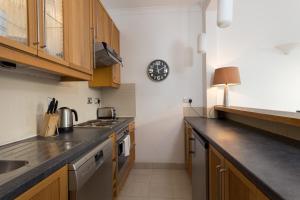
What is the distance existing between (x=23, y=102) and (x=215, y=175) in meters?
1.51

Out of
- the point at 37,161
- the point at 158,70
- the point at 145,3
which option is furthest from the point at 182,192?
the point at 145,3

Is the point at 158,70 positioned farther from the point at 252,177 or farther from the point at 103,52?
the point at 252,177

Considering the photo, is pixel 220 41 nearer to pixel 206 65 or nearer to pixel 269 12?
pixel 206 65

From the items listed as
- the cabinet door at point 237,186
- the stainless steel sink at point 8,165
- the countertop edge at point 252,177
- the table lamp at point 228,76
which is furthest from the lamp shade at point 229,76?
the stainless steel sink at point 8,165

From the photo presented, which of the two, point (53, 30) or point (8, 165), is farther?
point (53, 30)

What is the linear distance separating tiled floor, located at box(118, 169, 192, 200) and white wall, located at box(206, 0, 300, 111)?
1.42 metres

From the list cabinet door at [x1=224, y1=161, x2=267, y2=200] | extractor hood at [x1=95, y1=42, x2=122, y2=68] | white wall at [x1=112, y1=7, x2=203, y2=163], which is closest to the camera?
cabinet door at [x1=224, y1=161, x2=267, y2=200]

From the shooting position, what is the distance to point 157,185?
9.18 feet

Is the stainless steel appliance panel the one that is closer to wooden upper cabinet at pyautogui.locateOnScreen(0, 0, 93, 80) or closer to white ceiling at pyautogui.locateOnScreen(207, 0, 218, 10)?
wooden upper cabinet at pyautogui.locateOnScreen(0, 0, 93, 80)

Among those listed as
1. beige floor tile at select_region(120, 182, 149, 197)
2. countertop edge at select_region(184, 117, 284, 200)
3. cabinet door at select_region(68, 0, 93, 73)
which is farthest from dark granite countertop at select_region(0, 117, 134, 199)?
beige floor tile at select_region(120, 182, 149, 197)

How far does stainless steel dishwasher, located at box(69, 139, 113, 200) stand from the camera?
3.85 ft

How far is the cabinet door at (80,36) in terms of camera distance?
1743 millimetres

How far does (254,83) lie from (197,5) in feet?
5.02

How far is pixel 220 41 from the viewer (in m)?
3.19
